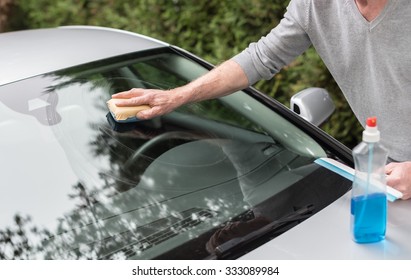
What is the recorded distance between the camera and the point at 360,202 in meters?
1.72

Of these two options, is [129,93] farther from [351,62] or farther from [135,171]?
[351,62]

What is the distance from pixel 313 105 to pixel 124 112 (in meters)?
0.80

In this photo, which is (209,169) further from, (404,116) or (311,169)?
(404,116)

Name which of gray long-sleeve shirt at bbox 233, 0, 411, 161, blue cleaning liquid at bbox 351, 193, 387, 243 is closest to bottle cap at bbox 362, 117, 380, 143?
blue cleaning liquid at bbox 351, 193, 387, 243

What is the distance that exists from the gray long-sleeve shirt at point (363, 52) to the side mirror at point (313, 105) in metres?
0.20

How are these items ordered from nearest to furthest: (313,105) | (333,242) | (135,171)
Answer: (333,242)
(135,171)
(313,105)

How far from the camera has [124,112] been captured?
2.12 metres

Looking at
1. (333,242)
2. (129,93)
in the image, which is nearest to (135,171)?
(129,93)

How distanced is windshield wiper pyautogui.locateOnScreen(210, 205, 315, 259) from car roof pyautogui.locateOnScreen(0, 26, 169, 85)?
3.13 ft

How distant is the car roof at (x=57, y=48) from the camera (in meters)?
2.27

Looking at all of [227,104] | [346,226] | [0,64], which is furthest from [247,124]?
[0,64]

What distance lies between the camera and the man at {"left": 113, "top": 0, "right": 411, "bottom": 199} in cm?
209

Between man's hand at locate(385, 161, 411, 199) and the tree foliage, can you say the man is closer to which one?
man's hand at locate(385, 161, 411, 199)

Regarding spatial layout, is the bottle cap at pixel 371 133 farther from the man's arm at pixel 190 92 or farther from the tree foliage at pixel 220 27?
the tree foliage at pixel 220 27
